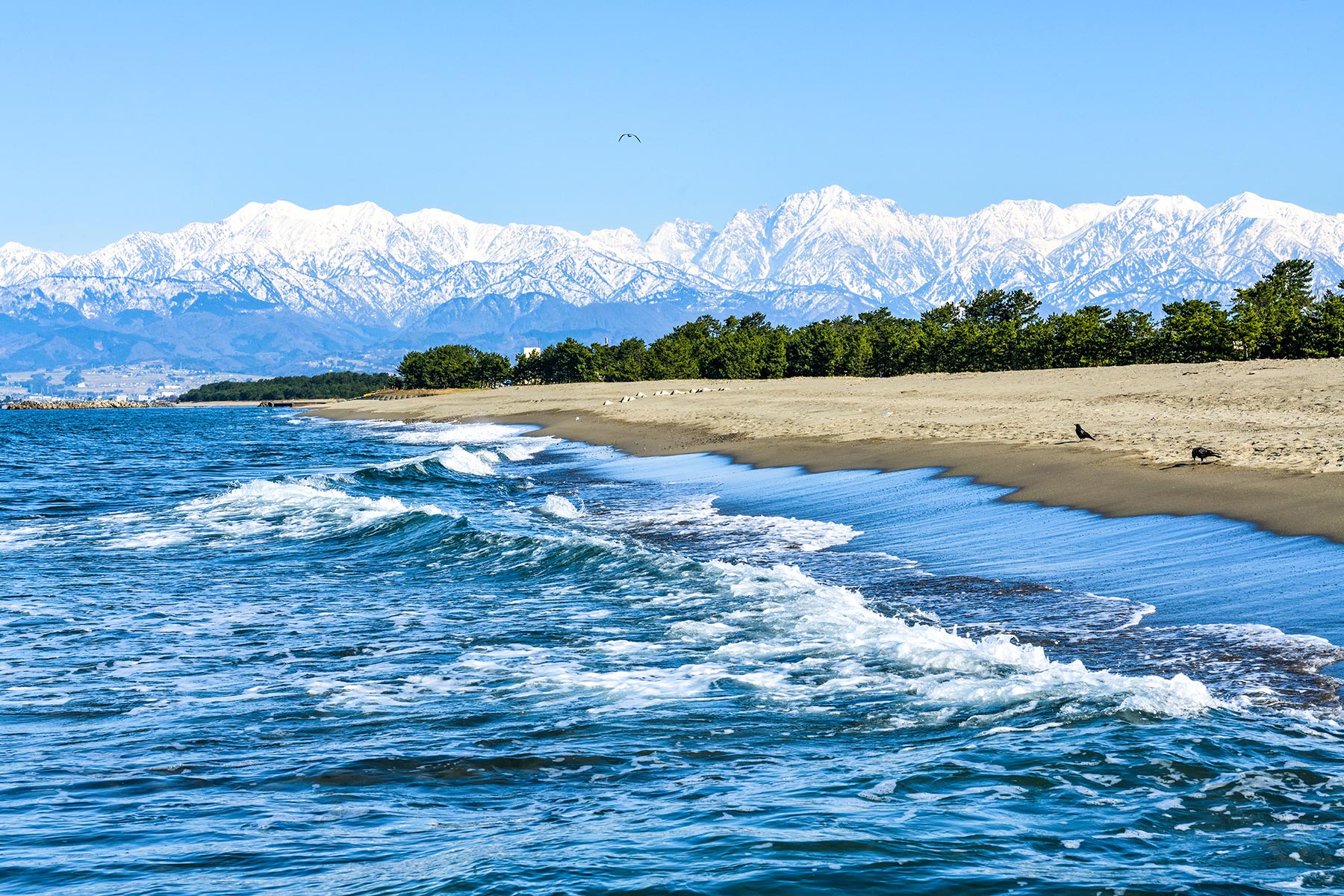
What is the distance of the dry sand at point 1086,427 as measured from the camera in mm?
19109

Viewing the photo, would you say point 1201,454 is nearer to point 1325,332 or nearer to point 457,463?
point 457,463

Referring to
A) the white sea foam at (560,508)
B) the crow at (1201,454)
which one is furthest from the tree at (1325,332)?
the white sea foam at (560,508)

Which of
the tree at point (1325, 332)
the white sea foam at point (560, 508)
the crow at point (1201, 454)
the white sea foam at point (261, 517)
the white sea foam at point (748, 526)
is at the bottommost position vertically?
the white sea foam at point (261, 517)

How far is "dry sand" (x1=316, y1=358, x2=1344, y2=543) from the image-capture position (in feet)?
62.7

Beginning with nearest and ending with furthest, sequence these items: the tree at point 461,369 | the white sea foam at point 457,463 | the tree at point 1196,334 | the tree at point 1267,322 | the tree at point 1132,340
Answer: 1. the white sea foam at point 457,463
2. the tree at point 1267,322
3. the tree at point 1196,334
4. the tree at point 1132,340
5. the tree at point 461,369

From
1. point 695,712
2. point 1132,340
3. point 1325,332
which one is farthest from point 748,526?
point 1132,340

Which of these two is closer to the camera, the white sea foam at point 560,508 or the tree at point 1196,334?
the white sea foam at point 560,508

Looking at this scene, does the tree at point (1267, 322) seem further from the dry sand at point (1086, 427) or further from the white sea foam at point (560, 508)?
the white sea foam at point (560, 508)

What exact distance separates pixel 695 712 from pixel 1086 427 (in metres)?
23.8

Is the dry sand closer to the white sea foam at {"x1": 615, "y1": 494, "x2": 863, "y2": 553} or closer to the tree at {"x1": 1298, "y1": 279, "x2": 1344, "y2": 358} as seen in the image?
the white sea foam at {"x1": 615, "y1": 494, "x2": 863, "y2": 553}

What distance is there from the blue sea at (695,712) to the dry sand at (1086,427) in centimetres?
219

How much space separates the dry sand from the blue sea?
2187 millimetres

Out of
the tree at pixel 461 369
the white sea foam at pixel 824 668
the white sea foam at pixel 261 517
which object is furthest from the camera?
the tree at pixel 461 369

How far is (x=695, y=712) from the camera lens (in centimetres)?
1016
